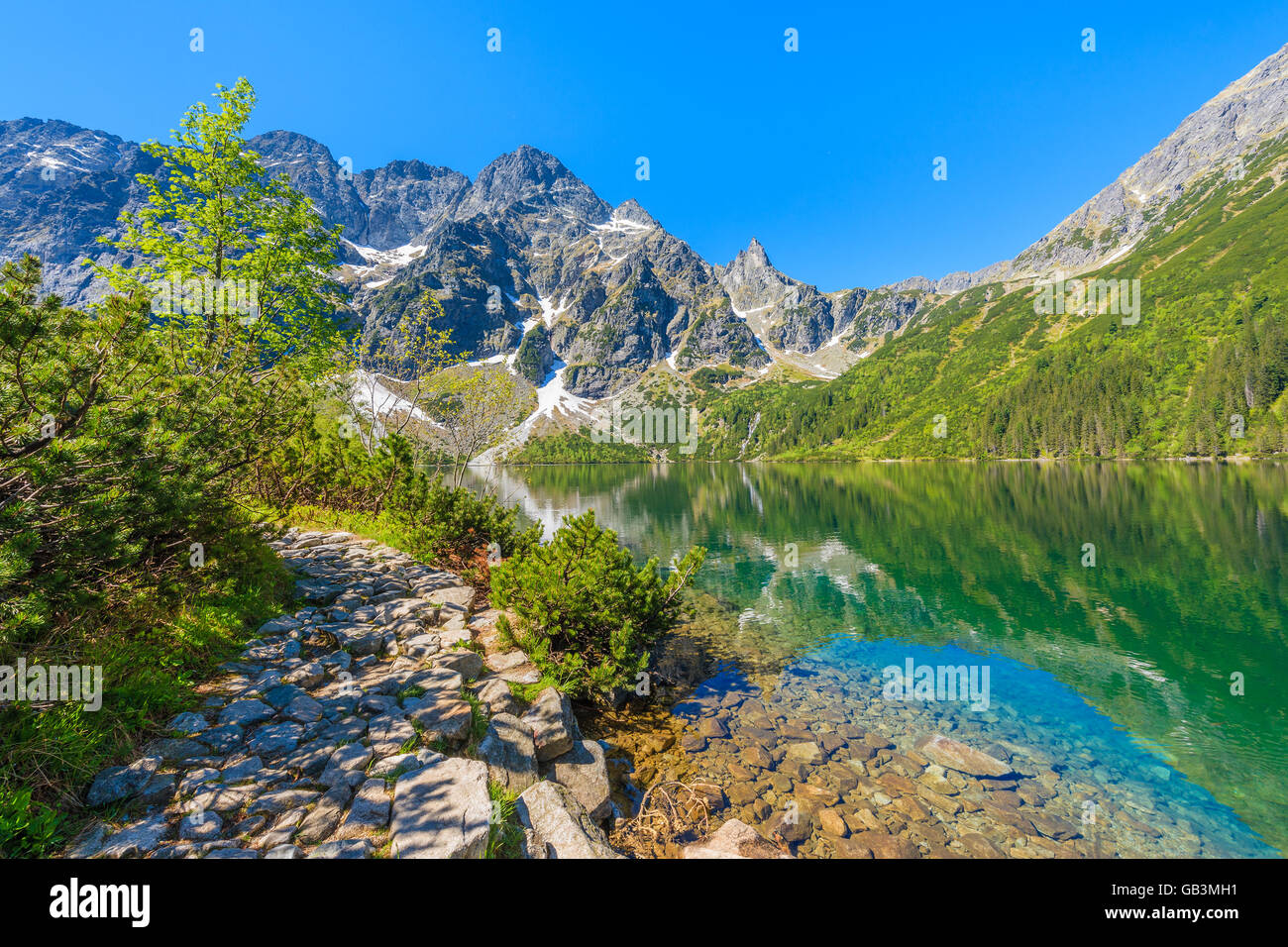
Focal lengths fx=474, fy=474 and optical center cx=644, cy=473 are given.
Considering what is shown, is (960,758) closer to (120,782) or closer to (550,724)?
(550,724)

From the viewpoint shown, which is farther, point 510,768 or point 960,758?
point 960,758

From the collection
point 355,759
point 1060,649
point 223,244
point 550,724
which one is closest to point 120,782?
point 355,759

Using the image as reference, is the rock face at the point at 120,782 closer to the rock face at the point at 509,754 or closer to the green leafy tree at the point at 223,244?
the rock face at the point at 509,754

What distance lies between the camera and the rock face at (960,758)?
1177cm

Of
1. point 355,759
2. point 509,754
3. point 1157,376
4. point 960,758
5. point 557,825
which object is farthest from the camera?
point 1157,376

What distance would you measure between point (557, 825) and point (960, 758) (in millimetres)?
10908

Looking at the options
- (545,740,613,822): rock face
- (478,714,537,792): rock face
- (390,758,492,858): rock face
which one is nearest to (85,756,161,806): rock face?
(390,758,492,858): rock face

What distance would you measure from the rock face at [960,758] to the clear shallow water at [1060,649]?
59 centimetres

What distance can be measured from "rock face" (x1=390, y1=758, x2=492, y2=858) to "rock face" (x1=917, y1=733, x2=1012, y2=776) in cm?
1174

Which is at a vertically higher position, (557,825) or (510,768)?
(510,768)

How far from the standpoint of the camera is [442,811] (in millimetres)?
5621

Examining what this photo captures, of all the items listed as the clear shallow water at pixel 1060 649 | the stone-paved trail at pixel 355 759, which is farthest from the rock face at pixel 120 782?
the clear shallow water at pixel 1060 649

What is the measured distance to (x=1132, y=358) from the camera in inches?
5497
